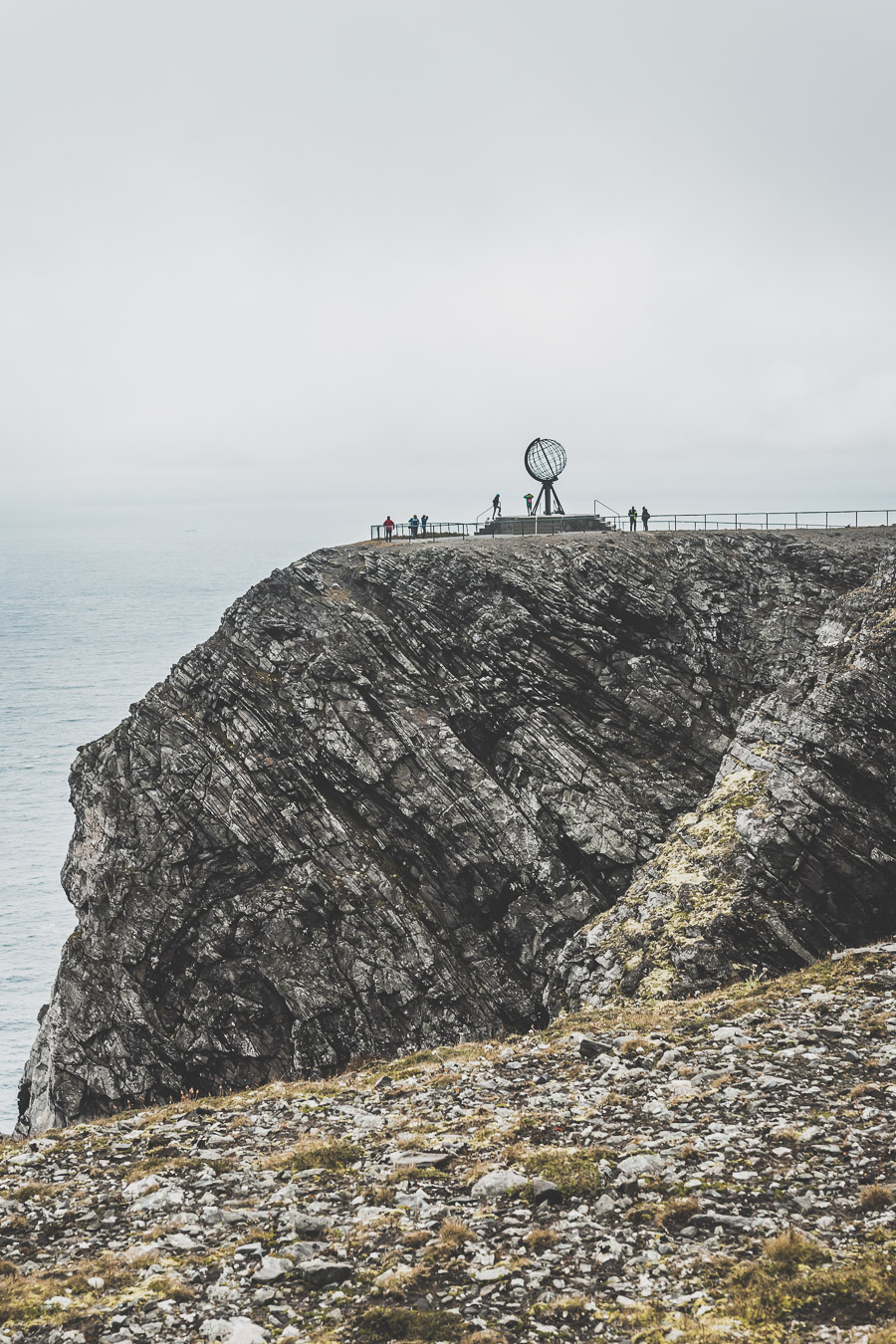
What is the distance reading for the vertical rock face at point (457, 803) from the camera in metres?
32.1

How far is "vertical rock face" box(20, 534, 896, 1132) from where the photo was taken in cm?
3206

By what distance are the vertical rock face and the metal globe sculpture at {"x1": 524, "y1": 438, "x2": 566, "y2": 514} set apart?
29.9 feet

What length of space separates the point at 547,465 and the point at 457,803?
29954 mm

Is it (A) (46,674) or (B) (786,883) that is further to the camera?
(A) (46,674)

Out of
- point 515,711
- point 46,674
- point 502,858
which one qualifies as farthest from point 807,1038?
point 46,674

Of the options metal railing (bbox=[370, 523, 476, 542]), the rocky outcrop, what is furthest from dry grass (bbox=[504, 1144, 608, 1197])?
metal railing (bbox=[370, 523, 476, 542])

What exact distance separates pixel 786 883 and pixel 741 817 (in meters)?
3.78

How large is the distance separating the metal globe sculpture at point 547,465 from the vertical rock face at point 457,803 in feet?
29.9

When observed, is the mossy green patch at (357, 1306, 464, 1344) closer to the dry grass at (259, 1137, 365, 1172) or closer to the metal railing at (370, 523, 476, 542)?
the dry grass at (259, 1137, 365, 1172)

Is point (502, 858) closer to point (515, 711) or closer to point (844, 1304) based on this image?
point (515, 711)

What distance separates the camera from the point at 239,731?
144 ft

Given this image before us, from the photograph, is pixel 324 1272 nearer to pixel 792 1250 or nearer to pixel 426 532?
pixel 792 1250

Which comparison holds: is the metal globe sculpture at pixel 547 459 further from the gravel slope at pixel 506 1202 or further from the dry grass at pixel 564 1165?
the dry grass at pixel 564 1165

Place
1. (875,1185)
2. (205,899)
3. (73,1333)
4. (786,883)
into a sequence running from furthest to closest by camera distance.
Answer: (205,899), (786,883), (875,1185), (73,1333)
